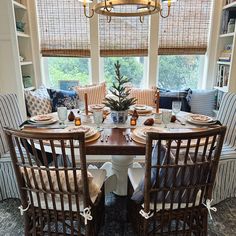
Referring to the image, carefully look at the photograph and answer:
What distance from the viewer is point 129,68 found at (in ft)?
Answer: 11.5

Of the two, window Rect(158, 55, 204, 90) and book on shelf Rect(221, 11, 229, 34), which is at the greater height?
book on shelf Rect(221, 11, 229, 34)

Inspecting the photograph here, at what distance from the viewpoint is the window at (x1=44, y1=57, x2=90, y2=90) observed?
3.47 metres

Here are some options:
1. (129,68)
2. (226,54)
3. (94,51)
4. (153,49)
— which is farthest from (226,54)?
(94,51)

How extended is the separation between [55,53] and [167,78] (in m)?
1.75

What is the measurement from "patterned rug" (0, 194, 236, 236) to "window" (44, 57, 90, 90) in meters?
1.94

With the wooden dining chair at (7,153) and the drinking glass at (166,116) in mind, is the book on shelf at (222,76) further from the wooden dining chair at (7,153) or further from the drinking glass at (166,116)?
the wooden dining chair at (7,153)

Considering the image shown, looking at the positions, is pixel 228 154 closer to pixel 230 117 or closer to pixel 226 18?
pixel 230 117

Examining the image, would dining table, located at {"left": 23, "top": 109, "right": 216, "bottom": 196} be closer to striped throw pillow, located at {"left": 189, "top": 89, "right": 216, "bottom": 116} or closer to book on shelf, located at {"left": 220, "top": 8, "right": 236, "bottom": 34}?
striped throw pillow, located at {"left": 189, "top": 89, "right": 216, "bottom": 116}

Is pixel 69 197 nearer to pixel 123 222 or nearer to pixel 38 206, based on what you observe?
pixel 38 206

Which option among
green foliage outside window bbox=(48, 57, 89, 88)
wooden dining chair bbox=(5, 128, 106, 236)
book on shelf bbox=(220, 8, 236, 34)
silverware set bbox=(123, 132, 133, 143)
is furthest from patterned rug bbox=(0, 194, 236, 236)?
book on shelf bbox=(220, 8, 236, 34)

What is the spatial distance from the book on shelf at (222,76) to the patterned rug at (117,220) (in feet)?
5.48

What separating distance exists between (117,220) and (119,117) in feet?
2.91

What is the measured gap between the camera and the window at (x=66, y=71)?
3.47 meters

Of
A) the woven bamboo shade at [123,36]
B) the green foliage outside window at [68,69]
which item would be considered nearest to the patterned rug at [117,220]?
the green foliage outside window at [68,69]
